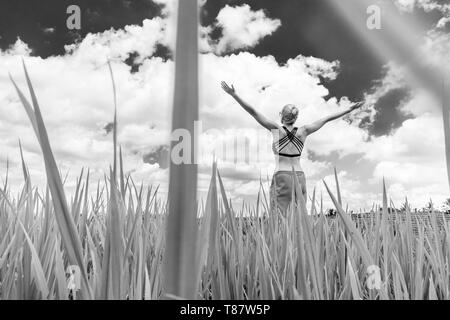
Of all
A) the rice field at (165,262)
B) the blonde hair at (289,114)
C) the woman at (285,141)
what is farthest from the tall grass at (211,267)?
the blonde hair at (289,114)

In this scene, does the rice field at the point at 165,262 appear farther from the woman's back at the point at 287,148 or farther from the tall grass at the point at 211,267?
the woman's back at the point at 287,148

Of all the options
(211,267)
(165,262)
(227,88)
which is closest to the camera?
(165,262)

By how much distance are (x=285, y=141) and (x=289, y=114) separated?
0.68 ft

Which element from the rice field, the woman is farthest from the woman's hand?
the rice field

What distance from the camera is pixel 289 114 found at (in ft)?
8.87

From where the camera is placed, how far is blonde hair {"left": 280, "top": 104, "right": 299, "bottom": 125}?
2.71 metres

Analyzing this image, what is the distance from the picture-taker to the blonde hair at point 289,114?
8.87 ft

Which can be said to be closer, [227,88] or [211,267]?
[211,267]

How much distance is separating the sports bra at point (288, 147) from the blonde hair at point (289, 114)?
13 centimetres

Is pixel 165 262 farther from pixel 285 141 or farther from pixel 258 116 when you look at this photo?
pixel 258 116

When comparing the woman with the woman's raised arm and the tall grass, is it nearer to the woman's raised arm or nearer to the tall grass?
the woman's raised arm

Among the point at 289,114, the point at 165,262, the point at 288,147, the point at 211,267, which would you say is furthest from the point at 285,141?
the point at 165,262

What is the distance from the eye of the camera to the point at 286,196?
8.66 ft
